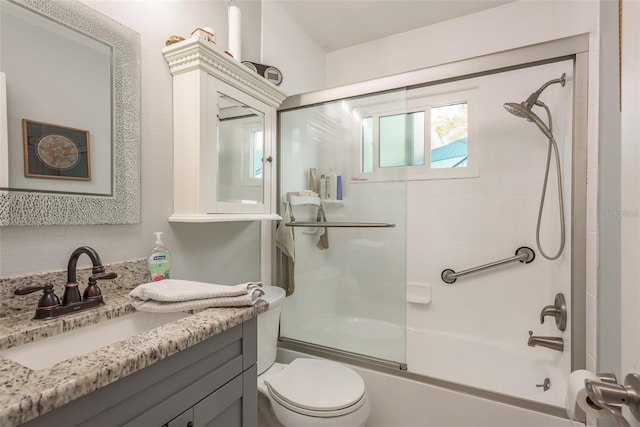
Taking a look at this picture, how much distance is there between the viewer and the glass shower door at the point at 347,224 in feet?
5.36

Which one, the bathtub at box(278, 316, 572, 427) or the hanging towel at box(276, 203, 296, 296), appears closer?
the bathtub at box(278, 316, 572, 427)

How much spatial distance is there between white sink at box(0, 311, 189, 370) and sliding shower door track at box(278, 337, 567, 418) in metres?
1.06

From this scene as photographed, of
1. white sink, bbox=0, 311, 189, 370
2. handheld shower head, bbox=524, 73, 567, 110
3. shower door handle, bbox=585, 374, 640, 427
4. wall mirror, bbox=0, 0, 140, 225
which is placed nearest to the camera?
shower door handle, bbox=585, 374, 640, 427

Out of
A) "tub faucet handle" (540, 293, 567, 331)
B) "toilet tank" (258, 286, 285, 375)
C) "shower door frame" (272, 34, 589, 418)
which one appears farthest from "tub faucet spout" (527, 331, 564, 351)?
"toilet tank" (258, 286, 285, 375)

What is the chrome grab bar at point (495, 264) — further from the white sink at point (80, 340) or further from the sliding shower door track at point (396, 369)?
the white sink at point (80, 340)

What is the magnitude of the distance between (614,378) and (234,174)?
1.32 meters

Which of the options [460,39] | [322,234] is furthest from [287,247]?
[460,39]

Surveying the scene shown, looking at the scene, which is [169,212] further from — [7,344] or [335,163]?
[335,163]

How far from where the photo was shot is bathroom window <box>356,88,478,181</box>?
1627 millimetres

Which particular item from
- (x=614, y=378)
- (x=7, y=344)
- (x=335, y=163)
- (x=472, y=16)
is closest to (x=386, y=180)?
(x=335, y=163)

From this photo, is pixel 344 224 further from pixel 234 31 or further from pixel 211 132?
pixel 234 31

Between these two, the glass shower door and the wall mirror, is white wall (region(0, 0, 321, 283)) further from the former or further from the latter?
the glass shower door

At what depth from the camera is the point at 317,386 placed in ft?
4.24

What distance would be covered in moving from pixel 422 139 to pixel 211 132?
1554 mm
